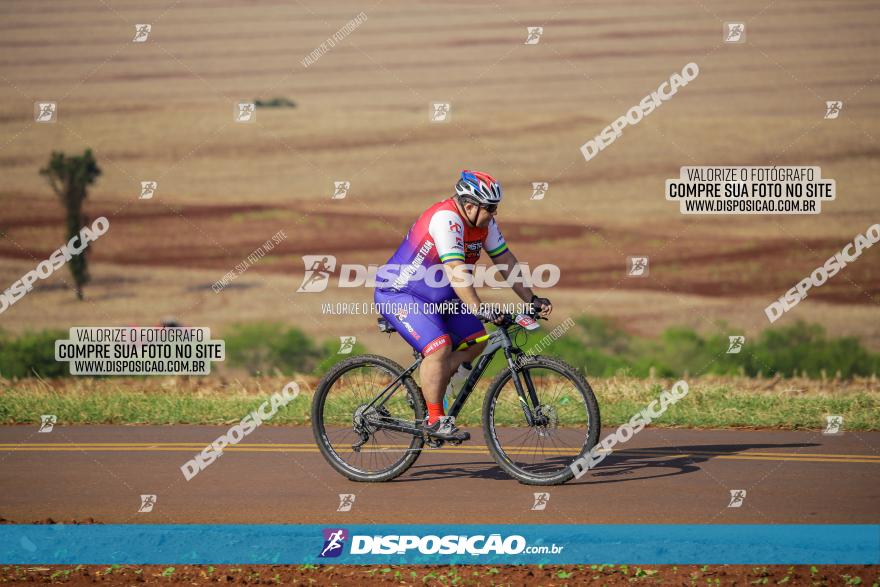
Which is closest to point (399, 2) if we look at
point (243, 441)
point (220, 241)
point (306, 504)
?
point (220, 241)

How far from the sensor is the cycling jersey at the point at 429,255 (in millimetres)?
8727

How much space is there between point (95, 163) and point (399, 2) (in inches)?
420

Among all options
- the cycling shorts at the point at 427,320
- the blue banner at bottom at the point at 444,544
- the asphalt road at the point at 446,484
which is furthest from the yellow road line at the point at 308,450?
the blue banner at bottom at the point at 444,544

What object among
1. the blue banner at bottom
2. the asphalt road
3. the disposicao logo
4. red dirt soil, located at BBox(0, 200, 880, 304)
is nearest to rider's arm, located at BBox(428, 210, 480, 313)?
the asphalt road

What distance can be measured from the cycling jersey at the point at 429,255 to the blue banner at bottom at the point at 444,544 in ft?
7.05

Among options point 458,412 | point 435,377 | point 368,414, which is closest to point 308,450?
point 368,414

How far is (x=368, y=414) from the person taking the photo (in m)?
9.21

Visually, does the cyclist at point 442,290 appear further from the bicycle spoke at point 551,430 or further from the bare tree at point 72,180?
the bare tree at point 72,180

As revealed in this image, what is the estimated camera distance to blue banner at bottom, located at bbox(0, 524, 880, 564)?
273 inches

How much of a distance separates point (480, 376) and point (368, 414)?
98 cm

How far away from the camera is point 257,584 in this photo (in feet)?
22.0

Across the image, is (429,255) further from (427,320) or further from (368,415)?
(368,415)

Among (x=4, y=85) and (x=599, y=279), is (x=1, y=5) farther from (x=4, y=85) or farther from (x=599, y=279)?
(x=599, y=279)

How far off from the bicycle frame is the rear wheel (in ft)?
0.14
